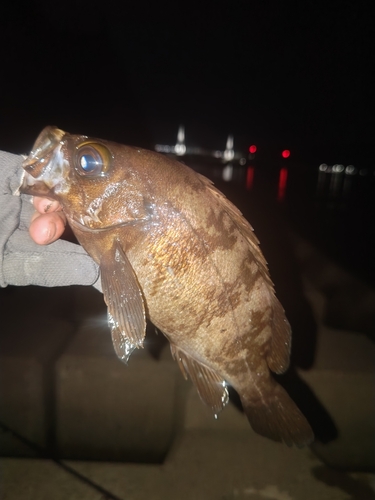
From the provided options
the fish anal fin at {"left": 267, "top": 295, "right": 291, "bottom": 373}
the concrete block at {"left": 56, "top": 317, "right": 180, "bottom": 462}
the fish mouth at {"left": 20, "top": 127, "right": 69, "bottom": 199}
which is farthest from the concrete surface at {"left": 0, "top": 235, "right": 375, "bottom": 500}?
the fish mouth at {"left": 20, "top": 127, "right": 69, "bottom": 199}

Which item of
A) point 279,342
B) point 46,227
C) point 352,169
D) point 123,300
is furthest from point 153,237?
point 352,169

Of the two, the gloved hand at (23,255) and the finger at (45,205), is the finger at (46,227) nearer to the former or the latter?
the finger at (45,205)

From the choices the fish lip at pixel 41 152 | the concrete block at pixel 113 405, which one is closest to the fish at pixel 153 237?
the fish lip at pixel 41 152

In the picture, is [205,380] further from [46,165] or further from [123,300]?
[46,165]

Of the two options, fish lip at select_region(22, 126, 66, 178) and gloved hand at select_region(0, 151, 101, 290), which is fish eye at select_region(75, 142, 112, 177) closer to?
fish lip at select_region(22, 126, 66, 178)

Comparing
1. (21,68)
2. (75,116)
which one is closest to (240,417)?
(21,68)

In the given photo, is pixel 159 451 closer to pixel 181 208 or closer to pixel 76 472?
pixel 76 472
